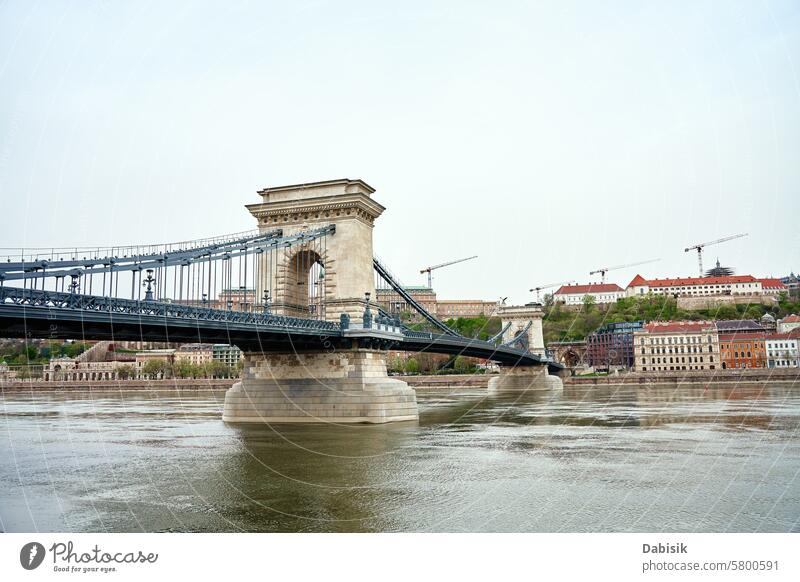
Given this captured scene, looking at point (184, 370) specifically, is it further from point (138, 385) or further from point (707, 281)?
point (707, 281)

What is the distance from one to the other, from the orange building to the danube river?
48.9 meters

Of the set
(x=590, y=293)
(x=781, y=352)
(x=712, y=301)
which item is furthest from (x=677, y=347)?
(x=590, y=293)

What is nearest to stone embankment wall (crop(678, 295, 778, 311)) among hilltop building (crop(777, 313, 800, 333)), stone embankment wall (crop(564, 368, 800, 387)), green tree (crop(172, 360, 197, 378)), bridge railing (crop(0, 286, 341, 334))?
stone embankment wall (crop(564, 368, 800, 387))

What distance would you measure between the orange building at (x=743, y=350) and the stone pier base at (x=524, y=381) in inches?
733

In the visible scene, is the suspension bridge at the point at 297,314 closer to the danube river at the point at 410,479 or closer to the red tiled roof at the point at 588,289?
the danube river at the point at 410,479

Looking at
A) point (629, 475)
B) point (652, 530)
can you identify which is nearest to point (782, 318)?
point (629, 475)

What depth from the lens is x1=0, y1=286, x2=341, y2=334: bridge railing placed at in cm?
1526

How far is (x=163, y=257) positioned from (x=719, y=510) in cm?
1677

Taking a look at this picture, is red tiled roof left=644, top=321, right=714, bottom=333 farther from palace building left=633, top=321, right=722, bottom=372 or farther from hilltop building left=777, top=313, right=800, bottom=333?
hilltop building left=777, top=313, right=800, bottom=333

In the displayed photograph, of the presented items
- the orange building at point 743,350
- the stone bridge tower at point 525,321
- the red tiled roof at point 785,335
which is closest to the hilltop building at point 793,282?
the red tiled roof at point 785,335

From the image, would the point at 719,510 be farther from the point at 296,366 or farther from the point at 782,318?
the point at 782,318

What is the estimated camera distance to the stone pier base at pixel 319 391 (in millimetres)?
25578

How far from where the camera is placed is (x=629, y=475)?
1330 centimetres

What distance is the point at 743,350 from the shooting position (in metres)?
70.8
